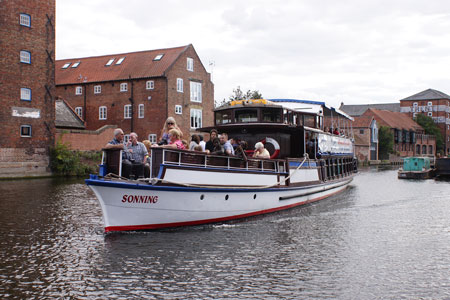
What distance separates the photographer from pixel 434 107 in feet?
438

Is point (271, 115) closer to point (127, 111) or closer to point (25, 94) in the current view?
point (25, 94)

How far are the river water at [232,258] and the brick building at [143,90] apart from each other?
32123 millimetres

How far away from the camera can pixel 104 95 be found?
2046 inches

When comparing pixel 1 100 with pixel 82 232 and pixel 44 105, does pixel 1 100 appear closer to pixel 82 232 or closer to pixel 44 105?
pixel 44 105

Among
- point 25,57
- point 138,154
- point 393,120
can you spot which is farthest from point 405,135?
point 138,154

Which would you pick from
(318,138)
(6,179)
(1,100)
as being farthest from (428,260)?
(1,100)

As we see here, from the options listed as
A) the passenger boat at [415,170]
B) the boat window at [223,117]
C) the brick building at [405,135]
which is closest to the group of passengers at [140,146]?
the boat window at [223,117]

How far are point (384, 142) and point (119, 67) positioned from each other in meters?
62.1

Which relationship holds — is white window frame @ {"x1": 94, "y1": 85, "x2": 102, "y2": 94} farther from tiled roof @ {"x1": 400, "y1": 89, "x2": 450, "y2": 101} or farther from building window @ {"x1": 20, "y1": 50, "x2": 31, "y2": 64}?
tiled roof @ {"x1": 400, "y1": 89, "x2": 450, "y2": 101}

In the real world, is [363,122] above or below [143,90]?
below

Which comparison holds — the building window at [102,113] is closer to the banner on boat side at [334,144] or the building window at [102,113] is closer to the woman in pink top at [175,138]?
the banner on boat side at [334,144]

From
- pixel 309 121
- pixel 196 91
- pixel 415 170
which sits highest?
pixel 196 91

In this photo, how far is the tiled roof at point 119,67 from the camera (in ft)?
164

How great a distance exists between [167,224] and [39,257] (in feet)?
12.3
